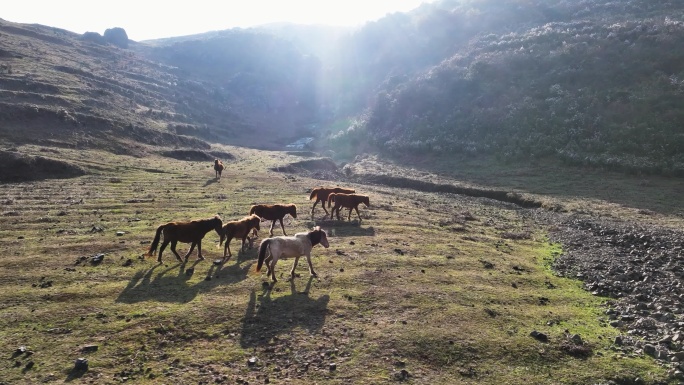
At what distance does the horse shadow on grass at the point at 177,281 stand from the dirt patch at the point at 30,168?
2759 cm

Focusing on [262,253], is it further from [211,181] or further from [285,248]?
[211,181]

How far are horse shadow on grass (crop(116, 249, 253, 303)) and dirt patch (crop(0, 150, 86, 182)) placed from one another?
27591 millimetres

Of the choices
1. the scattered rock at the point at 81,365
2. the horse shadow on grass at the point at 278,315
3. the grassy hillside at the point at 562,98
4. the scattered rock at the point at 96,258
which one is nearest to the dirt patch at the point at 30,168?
the scattered rock at the point at 96,258

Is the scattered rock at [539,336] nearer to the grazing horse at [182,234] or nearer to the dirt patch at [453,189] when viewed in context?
the grazing horse at [182,234]

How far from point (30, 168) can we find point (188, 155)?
103 feet

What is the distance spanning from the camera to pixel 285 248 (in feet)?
55.5

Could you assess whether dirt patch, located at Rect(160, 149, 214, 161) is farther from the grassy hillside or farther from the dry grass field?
the dry grass field

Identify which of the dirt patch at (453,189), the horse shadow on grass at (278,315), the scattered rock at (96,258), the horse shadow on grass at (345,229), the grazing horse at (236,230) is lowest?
the horse shadow on grass at (278,315)

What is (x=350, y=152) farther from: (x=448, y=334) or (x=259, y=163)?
(x=448, y=334)

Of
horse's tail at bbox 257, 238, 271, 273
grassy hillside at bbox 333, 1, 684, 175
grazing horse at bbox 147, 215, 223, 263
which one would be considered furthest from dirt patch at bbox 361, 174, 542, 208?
grazing horse at bbox 147, 215, 223, 263

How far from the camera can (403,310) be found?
15133 mm

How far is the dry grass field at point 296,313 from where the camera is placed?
1139 cm

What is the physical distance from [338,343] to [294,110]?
16097 cm

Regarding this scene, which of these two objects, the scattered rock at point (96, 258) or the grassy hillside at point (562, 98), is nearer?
the scattered rock at point (96, 258)
